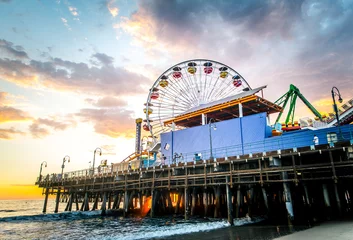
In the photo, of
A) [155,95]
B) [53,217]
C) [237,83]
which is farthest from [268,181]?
[53,217]

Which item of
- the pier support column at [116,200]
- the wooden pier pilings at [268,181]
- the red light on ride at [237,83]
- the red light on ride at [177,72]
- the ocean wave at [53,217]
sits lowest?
the ocean wave at [53,217]

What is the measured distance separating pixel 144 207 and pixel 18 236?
1749 centimetres

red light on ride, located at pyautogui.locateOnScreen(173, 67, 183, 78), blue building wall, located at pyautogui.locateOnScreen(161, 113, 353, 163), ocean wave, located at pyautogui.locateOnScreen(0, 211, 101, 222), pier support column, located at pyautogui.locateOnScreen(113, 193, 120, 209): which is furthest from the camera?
red light on ride, located at pyautogui.locateOnScreen(173, 67, 183, 78)

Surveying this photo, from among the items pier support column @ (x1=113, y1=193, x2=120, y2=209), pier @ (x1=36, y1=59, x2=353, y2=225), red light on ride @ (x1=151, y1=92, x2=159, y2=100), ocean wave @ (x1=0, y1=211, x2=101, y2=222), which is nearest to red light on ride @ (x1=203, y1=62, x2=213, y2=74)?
pier @ (x1=36, y1=59, x2=353, y2=225)

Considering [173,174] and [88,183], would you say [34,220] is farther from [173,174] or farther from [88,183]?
[173,174]

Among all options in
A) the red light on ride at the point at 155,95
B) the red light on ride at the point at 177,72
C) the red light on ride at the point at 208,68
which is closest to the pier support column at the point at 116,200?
the red light on ride at the point at 155,95

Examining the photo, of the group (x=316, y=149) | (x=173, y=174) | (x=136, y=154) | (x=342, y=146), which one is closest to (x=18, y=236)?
(x=173, y=174)

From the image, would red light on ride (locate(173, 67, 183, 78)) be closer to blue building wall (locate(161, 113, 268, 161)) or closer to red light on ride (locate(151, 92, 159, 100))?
red light on ride (locate(151, 92, 159, 100))

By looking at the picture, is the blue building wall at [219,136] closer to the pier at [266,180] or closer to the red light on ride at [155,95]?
the pier at [266,180]

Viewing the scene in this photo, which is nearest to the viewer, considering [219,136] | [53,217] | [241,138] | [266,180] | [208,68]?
[266,180]

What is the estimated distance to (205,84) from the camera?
132 feet

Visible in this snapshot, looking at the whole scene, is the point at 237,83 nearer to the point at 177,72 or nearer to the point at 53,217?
the point at 177,72

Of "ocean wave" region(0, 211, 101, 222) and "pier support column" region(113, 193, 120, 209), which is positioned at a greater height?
"pier support column" region(113, 193, 120, 209)

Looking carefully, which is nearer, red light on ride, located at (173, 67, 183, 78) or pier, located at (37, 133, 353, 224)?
pier, located at (37, 133, 353, 224)
